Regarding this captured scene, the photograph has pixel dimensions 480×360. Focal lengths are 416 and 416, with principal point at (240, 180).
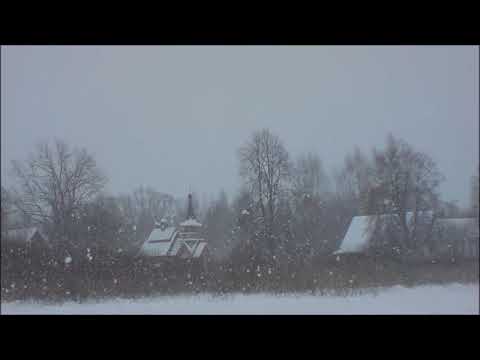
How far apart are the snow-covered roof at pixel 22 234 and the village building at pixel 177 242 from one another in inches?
95.7

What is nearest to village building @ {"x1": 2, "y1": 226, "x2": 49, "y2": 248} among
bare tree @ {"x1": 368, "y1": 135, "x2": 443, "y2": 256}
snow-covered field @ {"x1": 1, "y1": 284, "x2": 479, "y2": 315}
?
snow-covered field @ {"x1": 1, "y1": 284, "x2": 479, "y2": 315}

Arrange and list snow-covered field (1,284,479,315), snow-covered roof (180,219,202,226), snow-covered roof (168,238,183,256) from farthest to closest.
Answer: snow-covered roof (180,219,202,226)
snow-covered roof (168,238,183,256)
snow-covered field (1,284,479,315)

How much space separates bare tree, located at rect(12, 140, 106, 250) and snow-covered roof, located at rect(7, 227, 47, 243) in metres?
0.24

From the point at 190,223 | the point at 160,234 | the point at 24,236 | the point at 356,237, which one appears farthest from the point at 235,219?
the point at 24,236

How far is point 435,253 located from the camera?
31.0 feet

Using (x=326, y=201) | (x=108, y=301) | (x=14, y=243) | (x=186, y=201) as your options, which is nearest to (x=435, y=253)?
(x=326, y=201)

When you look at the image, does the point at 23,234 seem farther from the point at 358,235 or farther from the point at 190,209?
the point at 358,235

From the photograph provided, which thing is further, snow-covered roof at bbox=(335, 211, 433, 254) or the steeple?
the steeple

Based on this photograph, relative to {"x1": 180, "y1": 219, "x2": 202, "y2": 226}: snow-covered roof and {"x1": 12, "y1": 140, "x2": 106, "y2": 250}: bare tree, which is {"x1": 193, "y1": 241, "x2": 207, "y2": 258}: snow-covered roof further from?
{"x1": 12, "y1": 140, "x2": 106, "y2": 250}: bare tree

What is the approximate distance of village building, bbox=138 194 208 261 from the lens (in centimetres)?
1023
